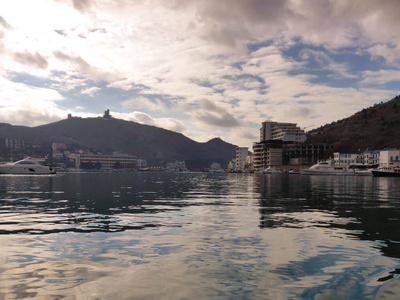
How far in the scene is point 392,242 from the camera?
14.1 meters

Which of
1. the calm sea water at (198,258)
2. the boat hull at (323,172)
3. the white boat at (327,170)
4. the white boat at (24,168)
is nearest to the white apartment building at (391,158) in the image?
the white boat at (327,170)

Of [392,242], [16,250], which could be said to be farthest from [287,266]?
[16,250]

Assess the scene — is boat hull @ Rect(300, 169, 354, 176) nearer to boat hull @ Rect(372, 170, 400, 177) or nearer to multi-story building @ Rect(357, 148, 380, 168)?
boat hull @ Rect(372, 170, 400, 177)

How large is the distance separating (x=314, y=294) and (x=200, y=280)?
2904 millimetres

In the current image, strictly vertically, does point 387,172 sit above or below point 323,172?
above

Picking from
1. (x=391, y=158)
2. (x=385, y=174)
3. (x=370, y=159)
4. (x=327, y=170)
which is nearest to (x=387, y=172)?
(x=385, y=174)

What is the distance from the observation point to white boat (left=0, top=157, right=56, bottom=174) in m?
133

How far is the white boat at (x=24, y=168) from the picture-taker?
133 m

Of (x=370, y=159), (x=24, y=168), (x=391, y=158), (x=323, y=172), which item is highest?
(x=370, y=159)

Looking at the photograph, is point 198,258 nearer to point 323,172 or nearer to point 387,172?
point 387,172

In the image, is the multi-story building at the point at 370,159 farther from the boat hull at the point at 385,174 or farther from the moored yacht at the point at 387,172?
the boat hull at the point at 385,174

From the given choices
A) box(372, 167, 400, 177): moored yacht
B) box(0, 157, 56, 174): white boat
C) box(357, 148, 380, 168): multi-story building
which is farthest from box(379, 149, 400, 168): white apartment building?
box(0, 157, 56, 174): white boat

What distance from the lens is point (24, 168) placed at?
13550cm

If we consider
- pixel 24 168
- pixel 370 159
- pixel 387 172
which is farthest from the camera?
pixel 370 159
